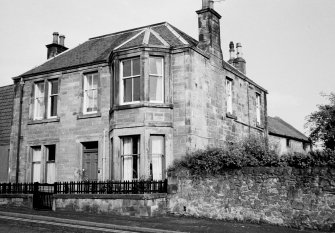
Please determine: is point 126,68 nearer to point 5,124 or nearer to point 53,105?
point 53,105

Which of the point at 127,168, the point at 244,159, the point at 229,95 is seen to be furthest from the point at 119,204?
the point at 229,95

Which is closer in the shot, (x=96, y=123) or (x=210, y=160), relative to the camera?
(x=210, y=160)

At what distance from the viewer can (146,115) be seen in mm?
18109

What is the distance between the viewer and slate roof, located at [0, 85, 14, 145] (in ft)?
84.7

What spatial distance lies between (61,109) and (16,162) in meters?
4.35

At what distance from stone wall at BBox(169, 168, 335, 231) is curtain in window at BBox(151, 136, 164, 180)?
187 centimetres

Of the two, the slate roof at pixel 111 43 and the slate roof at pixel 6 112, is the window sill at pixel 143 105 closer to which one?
the slate roof at pixel 111 43

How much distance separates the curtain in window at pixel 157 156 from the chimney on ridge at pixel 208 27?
223 inches

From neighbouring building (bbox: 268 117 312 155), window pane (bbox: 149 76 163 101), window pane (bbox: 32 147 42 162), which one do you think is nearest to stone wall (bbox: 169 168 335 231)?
window pane (bbox: 149 76 163 101)

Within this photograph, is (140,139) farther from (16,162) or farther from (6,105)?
(6,105)

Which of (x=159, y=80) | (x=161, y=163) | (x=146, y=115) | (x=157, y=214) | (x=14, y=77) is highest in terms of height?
(x=14, y=77)

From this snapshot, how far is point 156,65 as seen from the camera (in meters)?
19.0

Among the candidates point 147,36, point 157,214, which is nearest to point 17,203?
point 157,214

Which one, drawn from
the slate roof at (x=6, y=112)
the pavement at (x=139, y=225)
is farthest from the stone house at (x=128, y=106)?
the pavement at (x=139, y=225)
